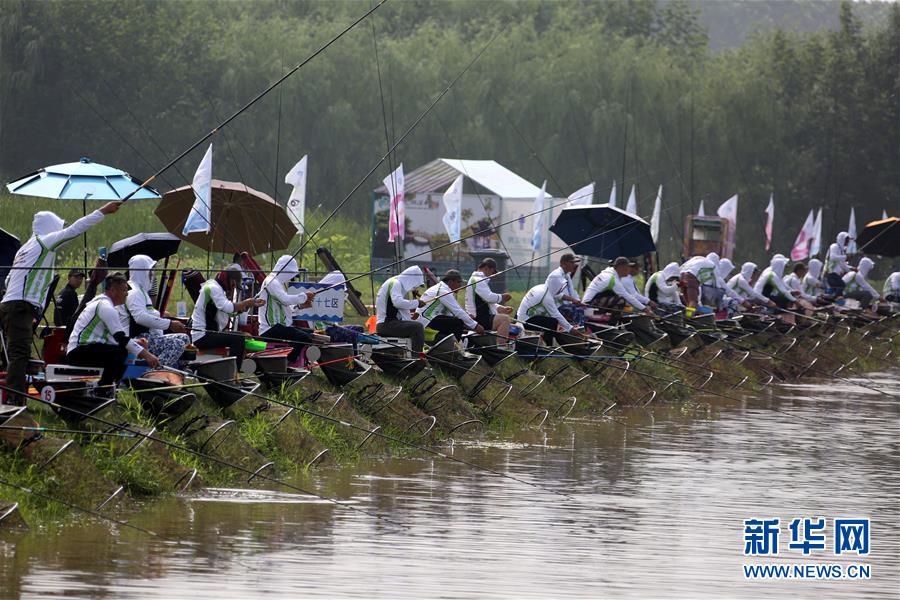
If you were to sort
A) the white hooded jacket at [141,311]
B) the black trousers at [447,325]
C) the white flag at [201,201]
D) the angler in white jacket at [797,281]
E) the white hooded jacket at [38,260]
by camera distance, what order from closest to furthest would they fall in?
the white hooded jacket at [38,260] → the white hooded jacket at [141,311] → the black trousers at [447,325] → the white flag at [201,201] → the angler in white jacket at [797,281]

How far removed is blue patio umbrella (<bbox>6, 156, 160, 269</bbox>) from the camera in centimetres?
1658

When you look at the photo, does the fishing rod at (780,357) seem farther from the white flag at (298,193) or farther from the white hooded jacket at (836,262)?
the white hooded jacket at (836,262)

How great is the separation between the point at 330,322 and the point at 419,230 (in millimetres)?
22735

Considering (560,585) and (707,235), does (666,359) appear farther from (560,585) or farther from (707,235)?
(707,235)

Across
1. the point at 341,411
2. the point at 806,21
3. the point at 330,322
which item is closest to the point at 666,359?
the point at 330,322

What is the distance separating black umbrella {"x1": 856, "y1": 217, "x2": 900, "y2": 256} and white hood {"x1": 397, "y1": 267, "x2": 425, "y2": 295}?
17608 millimetres

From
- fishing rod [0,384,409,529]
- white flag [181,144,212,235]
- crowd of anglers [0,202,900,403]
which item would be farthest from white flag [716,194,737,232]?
fishing rod [0,384,409,529]

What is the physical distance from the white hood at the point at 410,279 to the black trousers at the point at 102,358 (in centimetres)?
521

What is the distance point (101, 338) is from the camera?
12.1 meters

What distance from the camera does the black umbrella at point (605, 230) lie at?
23.5 m

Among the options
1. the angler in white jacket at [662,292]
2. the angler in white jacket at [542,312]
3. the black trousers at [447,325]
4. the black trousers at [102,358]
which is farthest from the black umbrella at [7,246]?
the angler in white jacket at [662,292]

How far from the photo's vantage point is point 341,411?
14.0 meters

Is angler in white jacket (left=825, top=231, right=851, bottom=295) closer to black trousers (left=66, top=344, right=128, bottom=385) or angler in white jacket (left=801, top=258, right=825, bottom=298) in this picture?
angler in white jacket (left=801, top=258, right=825, bottom=298)

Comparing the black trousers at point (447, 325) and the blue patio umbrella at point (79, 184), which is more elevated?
the blue patio umbrella at point (79, 184)
